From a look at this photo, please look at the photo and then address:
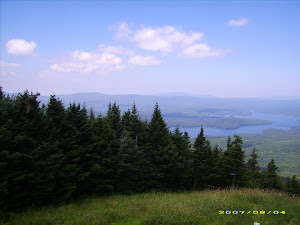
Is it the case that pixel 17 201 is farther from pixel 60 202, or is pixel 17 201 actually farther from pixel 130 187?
pixel 130 187

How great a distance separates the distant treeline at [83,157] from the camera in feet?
38.5

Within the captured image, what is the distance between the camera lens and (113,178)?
19062 mm

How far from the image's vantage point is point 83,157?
55.2 ft

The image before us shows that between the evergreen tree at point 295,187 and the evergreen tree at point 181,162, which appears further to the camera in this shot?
the evergreen tree at point 295,187

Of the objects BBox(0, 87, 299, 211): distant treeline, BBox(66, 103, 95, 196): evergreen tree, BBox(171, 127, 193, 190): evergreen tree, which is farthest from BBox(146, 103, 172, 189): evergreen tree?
BBox(66, 103, 95, 196): evergreen tree

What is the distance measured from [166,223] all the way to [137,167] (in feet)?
40.1

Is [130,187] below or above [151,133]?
below

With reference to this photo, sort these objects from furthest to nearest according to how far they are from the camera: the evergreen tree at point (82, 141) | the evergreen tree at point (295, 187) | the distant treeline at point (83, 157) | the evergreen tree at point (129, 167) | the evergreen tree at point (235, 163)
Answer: the evergreen tree at point (295, 187) → the evergreen tree at point (235, 163) → the evergreen tree at point (129, 167) → the evergreen tree at point (82, 141) → the distant treeline at point (83, 157)

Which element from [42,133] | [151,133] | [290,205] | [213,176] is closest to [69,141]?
[42,133]

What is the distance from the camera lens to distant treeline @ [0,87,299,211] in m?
11.7
